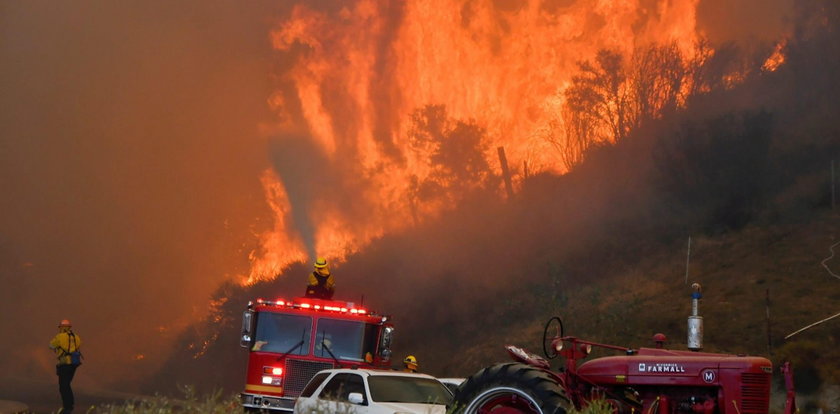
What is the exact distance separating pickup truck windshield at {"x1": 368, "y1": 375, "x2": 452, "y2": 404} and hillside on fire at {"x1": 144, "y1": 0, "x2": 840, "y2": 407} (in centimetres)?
1187

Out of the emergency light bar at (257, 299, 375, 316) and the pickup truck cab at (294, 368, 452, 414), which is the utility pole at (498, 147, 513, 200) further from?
→ the pickup truck cab at (294, 368, 452, 414)

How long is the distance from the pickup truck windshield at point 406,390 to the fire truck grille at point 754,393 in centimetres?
495

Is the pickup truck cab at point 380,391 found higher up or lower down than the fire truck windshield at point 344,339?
lower down

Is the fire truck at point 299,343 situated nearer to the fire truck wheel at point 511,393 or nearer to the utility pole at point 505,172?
the fire truck wheel at point 511,393

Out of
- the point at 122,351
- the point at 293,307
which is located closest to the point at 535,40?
the point at 122,351

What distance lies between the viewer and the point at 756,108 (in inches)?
1748

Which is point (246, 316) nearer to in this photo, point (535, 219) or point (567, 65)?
point (535, 219)

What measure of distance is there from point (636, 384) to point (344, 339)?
8.82 meters

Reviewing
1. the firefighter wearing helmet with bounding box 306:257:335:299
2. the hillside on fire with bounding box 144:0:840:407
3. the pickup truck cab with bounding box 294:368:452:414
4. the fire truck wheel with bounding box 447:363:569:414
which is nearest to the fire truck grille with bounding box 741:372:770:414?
the fire truck wheel with bounding box 447:363:569:414

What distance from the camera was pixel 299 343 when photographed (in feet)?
62.2

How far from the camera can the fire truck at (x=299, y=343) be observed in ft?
60.8

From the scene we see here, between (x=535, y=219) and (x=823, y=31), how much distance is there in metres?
16.3

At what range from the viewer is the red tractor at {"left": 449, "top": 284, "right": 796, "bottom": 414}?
10.7 metres

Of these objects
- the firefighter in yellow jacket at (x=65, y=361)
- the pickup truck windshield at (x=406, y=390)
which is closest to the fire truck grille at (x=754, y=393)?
the pickup truck windshield at (x=406, y=390)
